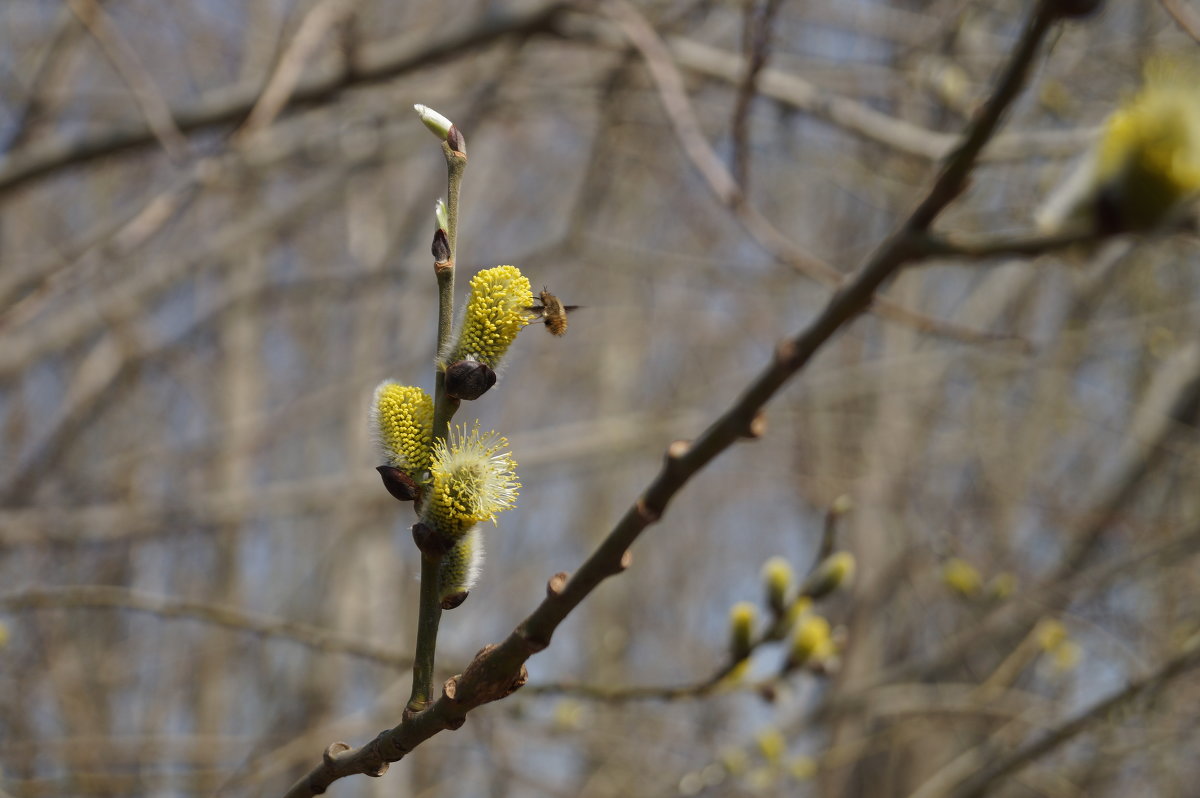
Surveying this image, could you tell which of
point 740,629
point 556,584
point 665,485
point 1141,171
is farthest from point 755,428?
point 740,629

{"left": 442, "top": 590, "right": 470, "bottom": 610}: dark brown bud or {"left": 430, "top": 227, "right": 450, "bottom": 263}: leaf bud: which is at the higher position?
{"left": 430, "top": 227, "right": 450, "bottom": 263}: leaf bud

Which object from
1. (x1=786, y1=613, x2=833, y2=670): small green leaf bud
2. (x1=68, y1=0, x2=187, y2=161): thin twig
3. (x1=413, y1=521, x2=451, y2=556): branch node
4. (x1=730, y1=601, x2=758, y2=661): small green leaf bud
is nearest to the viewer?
(x1=413, y1=521, x2=451, y2=556): branch node

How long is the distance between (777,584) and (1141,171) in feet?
3.93

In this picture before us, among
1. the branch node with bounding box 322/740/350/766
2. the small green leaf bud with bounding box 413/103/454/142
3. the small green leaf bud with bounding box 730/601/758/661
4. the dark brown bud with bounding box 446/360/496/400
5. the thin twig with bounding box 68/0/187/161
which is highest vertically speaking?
the thin twig with bounding box 68/0/187/161

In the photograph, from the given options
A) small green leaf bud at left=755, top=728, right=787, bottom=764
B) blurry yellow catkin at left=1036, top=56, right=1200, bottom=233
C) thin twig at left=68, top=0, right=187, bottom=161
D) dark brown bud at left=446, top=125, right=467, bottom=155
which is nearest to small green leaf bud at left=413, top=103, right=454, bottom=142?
dark brown bud at left=446, top=125, right=467, bottom=155

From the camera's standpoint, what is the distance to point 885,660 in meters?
5.55

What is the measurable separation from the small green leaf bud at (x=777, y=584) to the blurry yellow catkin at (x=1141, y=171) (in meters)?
1.12

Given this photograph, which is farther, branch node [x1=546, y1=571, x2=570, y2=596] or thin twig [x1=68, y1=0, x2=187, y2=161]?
thin twig [x1=68, y1=0, x2=187, y2=161]

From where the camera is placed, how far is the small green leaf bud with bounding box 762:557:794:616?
1.75m

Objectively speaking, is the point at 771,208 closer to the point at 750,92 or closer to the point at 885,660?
the point at 885,660

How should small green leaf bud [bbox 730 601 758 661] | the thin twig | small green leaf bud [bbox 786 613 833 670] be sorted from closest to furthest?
small green leaf bud [bbox 730 601 758 661]
small green leaf bud [bbox 786 613 833 670]
the thin twig

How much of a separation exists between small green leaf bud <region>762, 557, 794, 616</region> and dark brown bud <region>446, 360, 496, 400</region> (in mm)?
1043

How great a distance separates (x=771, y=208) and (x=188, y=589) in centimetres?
452

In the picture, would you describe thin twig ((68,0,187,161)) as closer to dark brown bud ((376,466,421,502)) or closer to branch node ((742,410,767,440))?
dark brown bud ((376,466,421,502))
